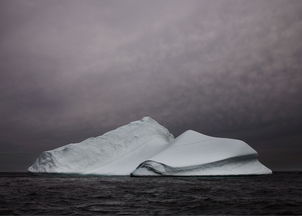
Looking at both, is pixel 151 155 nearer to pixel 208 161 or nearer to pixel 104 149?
pixel 104 149

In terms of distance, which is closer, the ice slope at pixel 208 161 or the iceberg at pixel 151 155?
the ice slope at pixel 208 161

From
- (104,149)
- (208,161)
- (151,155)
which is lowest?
(208,161)

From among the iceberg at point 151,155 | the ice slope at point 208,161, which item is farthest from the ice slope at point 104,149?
the ice slope at point 208,161

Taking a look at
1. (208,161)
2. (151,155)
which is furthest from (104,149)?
(208,161)

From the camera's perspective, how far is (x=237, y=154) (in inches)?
2333

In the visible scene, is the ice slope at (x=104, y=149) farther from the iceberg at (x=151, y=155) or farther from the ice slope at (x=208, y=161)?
the ice slope at (x=208, y=161)

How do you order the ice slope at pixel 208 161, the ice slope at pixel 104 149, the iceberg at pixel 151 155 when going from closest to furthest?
1. the ice slope at pixel 208 161
2. the iceberg at pixel 151 155
3. the ice slope at pixel 104 149

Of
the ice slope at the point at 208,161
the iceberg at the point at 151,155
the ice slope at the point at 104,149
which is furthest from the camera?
the ice slope at the point at 104,149

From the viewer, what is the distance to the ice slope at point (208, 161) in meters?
59.6

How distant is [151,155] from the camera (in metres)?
75.1

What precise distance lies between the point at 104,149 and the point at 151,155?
16428mm

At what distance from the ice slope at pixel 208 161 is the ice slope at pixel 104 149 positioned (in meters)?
15.7

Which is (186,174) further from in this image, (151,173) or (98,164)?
(98,164)

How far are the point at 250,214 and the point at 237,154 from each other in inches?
1732
